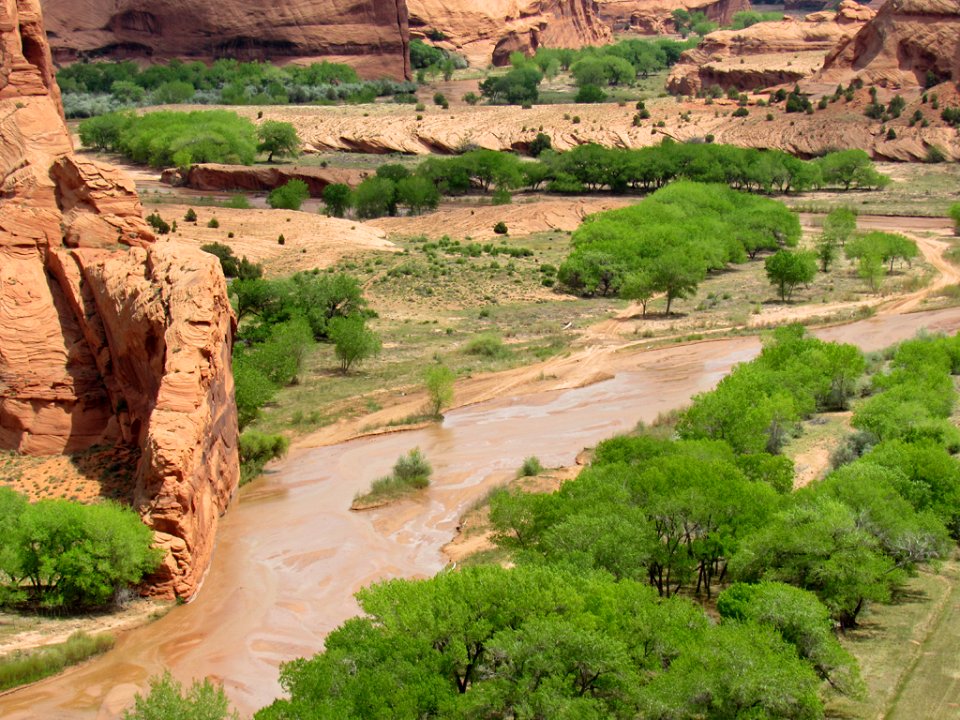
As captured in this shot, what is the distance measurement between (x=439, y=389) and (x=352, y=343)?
575 cm

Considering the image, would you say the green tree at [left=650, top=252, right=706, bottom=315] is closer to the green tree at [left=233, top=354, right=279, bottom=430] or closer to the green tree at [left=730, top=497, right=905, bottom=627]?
the green tree at [left=233, top=354, right=279, bottom=430]

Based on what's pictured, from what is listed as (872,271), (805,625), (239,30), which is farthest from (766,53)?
(805,625)

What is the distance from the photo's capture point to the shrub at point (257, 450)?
41375mm

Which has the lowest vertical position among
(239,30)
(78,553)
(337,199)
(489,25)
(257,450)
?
(337,199)

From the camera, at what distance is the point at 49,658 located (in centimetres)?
2659

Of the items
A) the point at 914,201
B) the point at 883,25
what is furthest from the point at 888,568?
the point at 883,25

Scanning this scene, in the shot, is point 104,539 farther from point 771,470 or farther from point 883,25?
point 883,25

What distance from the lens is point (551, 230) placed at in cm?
8512

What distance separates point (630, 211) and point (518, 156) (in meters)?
39.3

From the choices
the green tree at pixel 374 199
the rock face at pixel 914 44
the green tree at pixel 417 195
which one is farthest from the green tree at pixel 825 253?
the rock face at pixel 914 44

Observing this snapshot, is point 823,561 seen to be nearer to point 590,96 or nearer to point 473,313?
point 473,313

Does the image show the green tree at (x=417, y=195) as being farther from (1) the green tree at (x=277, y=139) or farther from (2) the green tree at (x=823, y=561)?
(2) the green tree at (x=823, y=561)

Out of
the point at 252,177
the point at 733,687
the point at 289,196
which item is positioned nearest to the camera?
the point at 733,687

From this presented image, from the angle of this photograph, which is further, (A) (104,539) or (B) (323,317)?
(B) (323,317)
